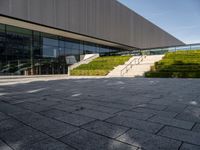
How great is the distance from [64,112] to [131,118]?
1721mm

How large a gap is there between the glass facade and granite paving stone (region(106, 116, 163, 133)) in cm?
1908

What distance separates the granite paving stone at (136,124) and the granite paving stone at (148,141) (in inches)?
10.2

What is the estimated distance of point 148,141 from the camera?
262 cm

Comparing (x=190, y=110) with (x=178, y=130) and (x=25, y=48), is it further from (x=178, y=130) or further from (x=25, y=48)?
(x=25, y=48)

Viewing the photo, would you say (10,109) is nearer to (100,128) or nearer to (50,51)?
(100,128)

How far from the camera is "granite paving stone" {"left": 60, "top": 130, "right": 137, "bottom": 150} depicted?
2.45 m

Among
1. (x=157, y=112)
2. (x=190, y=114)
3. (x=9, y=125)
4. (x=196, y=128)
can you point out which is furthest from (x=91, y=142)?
(x=190, y=114)

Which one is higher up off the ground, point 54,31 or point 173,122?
point 54,31

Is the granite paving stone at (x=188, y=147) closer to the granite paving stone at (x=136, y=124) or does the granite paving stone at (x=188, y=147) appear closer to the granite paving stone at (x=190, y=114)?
the granite paving stone at (x=136, y=124)

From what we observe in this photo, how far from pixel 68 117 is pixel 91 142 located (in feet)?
4.66

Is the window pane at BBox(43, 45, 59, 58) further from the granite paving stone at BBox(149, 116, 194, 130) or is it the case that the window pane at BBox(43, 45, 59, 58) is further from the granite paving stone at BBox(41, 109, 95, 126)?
the granite paving stone at BBox(149, 116, 194, 130)

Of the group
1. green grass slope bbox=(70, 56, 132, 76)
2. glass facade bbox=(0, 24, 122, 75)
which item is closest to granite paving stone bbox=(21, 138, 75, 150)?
green grass slope bbox=(70, 56, 132, 76)

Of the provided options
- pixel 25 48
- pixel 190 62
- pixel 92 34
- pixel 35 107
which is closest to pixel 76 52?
pixel 92 34

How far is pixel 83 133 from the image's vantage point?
9.71ft
